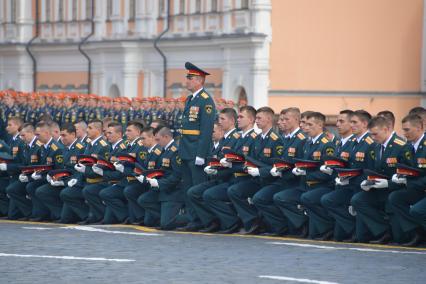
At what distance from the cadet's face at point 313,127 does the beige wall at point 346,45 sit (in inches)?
1214

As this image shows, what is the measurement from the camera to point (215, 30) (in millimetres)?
52125

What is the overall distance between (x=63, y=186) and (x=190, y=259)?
6663 mm

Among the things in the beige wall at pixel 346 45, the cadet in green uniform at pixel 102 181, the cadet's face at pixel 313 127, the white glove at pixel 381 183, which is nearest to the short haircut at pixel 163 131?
the cadet in green uniform at pixel 102 181

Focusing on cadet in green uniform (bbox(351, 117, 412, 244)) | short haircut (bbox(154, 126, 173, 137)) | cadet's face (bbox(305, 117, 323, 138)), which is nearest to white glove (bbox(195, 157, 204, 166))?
short haircut (bbox(154, 126, 173, 137))

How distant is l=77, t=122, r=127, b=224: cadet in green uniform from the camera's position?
2211cm

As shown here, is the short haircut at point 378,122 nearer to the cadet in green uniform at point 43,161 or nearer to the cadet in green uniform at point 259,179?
the cadet in green uniform at point 259,179

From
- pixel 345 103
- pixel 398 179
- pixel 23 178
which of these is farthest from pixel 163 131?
pixel 345 103

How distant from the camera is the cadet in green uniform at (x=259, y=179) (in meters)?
20.2

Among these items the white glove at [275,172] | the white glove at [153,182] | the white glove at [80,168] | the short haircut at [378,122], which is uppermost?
the short haircut at [378,122]

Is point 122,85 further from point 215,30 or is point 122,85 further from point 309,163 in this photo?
point 309,163

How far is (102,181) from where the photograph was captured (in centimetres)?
2245

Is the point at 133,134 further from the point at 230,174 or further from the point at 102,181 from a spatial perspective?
the point at 230,174

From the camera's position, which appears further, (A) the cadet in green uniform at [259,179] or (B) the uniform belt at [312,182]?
(A) the cadet in green uniform at [259,179]

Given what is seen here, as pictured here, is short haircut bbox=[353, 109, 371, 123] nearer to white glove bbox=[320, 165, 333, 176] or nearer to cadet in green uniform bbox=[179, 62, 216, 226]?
white glove bbox=[320, 165, 333, 176]
